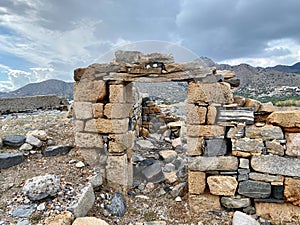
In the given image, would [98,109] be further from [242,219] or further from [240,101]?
[242,219]

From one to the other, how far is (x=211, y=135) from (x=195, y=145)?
0.31 metres

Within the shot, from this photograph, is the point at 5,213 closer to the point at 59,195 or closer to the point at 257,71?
the point at 59,195

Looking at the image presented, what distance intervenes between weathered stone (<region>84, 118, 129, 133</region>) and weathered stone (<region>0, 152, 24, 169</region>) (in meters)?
1.21

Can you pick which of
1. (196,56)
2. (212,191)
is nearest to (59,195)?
(212,191)

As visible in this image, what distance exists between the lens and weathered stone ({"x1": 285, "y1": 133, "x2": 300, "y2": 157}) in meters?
3.59

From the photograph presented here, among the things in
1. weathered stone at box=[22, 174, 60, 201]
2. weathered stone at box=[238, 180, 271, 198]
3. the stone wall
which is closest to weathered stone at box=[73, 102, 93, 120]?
weathered stone at box=[22, 174, 60, 201]

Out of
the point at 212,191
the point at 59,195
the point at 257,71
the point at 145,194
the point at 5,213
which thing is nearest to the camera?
the point at 5,213

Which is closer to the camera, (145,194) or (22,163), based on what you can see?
(22,163)

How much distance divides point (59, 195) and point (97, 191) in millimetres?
860

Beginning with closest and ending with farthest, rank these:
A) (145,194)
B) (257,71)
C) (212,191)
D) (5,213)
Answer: (5,213), (212,191), (145,194), (257,71)

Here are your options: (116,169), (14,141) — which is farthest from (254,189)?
(14,141)

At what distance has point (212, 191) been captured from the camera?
402 cm

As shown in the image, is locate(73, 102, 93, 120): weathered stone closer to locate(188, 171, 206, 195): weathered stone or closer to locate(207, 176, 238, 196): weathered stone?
locate(188, 171, 206, 195): weathered stone

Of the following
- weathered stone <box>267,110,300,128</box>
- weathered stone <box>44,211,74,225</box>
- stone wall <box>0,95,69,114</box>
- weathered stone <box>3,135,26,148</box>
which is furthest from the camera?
stone wall <box>0,95,69,114</box>
